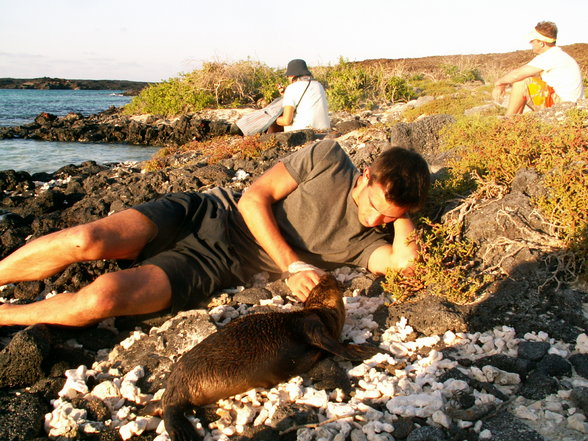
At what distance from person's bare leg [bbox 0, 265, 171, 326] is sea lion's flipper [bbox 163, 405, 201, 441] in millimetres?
1162

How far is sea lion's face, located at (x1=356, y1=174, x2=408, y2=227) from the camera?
396 centimetres

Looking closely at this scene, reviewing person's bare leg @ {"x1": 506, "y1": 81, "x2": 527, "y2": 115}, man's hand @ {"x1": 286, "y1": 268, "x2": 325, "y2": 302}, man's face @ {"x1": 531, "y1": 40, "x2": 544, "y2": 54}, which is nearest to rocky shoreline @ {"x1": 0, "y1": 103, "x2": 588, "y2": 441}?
man's hand @ {"x1": 286, "y1": 268, "x2": 325, "y2": 302}

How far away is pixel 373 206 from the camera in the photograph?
4.09m

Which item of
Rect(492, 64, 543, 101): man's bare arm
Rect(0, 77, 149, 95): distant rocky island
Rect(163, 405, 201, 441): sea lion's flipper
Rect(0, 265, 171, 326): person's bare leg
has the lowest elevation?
Rect(163, 405, 201, 441): sea lion's flipper

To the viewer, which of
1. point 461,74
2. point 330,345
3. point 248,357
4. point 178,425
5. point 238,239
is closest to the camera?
point 178,425

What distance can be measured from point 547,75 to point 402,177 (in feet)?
18.9

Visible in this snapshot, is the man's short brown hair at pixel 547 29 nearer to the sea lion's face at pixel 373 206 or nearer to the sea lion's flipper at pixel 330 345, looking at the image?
the sea lion's face at pixel 373 206

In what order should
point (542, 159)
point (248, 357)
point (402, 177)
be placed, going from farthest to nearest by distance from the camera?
Result: 1. point (542, 159)
2. point (402, 177)
3. point (248, 357)

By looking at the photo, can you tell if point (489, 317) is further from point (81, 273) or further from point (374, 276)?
point (81, 273)

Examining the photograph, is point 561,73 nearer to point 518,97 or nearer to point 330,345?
point 518,97

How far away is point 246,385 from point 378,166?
1955mm

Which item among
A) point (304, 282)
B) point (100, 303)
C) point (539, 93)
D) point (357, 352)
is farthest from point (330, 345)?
point (539, 93)

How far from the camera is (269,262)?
184 inches

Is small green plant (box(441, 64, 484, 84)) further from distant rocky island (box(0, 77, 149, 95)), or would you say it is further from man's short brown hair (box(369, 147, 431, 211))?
distant rocky island (box(0, 77, 149, 95))
